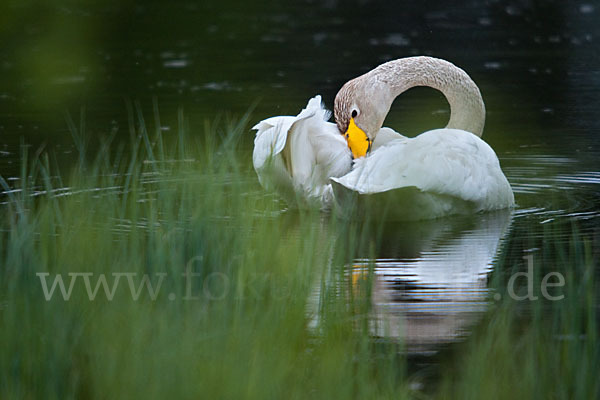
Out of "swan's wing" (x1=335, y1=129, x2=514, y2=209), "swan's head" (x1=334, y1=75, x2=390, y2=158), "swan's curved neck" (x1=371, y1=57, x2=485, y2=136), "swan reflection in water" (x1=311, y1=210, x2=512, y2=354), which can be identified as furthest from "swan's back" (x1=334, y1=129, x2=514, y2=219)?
"swan's curved neck" (x1=371, y1=57, x2=485, y2=136)

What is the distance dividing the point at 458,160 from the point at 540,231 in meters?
0.62

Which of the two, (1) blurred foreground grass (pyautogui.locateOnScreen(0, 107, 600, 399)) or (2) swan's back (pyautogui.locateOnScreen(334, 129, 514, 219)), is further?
(2) swan's back (pyautogui.locateOnScreen(334, 129, 514, 219))

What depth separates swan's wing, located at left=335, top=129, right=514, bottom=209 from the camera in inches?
203

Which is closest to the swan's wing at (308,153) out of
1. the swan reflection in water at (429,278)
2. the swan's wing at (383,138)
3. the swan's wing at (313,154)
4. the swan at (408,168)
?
the swan's wing at (313,154)

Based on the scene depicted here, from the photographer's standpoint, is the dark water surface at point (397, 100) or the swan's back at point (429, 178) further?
the swan's back at point (429, 178)

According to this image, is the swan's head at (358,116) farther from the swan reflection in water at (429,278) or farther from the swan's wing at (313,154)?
the swan reflection in water at (429,278)

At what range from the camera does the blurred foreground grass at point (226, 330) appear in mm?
2846

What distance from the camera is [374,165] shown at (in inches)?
206

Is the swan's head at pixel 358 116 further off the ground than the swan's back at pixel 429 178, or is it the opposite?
the swan's head at pixel 358 116

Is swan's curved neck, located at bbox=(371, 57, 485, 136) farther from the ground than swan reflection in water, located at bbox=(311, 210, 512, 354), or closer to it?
farther from the ground

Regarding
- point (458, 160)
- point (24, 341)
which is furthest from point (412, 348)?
point (458, 160)

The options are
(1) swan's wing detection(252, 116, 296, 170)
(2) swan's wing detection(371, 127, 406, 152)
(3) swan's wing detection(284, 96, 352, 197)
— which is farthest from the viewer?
(2) swan's wing detection(371, 127, 406, 152)

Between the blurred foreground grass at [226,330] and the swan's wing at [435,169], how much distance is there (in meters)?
1.06

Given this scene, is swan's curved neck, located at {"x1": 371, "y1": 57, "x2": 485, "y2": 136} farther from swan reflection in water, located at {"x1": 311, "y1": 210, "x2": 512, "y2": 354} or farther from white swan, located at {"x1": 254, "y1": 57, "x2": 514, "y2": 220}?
swan reflection in water, located at {"x1": 311, "y1": 210, "x2": 512, "y2": 354}
